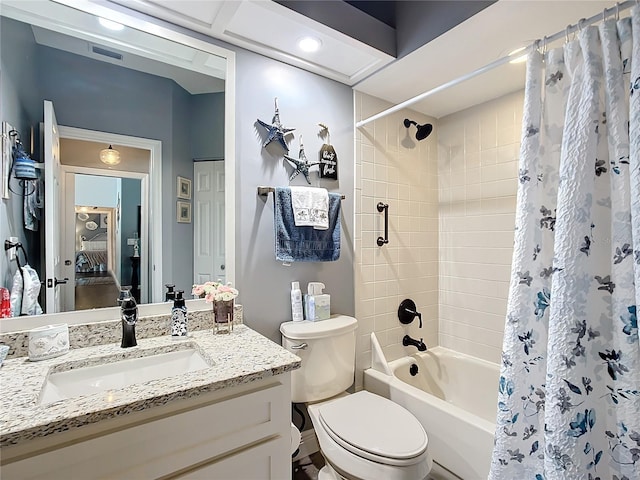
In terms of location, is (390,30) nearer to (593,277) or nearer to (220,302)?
(593,277)

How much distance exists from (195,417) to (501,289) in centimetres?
193

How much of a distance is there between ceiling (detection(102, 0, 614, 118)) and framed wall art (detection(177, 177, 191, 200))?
0.69 meters

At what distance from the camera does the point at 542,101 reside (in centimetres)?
99

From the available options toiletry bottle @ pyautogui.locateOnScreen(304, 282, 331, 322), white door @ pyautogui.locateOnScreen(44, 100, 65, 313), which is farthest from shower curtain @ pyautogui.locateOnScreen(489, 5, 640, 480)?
white door @ pyautogui.locateOnScreen(44, 100, 65, 313)

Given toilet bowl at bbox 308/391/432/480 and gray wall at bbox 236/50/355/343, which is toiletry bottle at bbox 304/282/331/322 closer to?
gray wall at bbox 236/50/355/343

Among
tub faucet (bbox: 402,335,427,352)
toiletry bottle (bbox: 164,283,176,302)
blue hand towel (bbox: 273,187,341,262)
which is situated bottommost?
tub faucet (bbox: 402,335,427,352)

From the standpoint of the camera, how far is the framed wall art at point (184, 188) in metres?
1.48

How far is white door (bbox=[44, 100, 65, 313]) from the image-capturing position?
3.92ft

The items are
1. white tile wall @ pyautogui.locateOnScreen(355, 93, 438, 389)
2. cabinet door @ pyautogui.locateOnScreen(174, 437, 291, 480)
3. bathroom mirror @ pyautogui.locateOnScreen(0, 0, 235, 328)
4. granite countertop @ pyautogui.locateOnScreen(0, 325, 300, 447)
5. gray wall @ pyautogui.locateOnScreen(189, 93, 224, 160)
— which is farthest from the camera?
white tile wall @ pyautogui.locateOnScreen(355, 93, 438, 389)

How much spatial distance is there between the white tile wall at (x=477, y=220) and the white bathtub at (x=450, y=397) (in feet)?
0.48

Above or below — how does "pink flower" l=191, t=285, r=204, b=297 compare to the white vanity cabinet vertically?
above

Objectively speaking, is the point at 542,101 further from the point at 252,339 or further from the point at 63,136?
the point at 63,136

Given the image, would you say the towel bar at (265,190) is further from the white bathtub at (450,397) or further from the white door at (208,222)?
the white bathtub at (450,397)

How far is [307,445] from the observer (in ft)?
5.98
